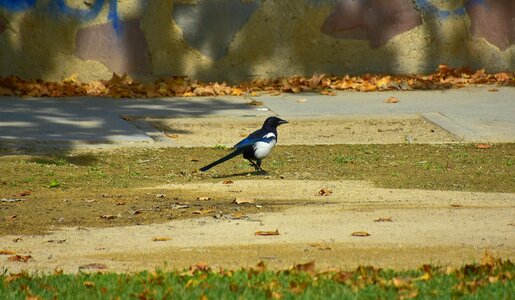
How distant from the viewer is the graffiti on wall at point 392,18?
16469 millimetres

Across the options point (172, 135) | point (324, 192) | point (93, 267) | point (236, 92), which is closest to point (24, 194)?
point (324, 192)

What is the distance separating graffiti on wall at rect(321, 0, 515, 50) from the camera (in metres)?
16.5

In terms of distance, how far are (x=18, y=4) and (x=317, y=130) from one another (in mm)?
5006

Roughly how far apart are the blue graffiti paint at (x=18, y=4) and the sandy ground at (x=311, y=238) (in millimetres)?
7639

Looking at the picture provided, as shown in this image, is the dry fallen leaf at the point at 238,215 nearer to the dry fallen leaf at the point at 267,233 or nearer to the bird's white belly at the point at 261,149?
the dry fallen leaf at the point at 267,233

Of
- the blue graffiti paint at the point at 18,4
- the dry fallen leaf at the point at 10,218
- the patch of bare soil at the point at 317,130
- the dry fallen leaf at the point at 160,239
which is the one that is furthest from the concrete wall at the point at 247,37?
the dry fallen leaf at the point at 160,239

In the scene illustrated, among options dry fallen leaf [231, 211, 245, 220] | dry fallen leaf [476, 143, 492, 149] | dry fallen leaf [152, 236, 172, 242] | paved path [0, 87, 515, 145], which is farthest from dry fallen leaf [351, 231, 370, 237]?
paved path [0, 87, 515, 145]

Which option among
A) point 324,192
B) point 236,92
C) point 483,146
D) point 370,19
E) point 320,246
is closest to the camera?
point 320,246

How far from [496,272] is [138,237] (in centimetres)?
251

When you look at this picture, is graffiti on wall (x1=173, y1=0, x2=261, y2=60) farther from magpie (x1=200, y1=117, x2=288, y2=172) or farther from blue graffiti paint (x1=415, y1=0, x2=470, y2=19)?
magpie (x1=200, y1=117, x2=288, y2=172)

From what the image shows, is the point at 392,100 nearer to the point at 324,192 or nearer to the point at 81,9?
the point at 81,9

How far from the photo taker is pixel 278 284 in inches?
249

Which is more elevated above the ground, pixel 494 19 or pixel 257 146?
pixel 494 19

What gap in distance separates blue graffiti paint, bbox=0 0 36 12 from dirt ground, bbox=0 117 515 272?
4107 millimetres
